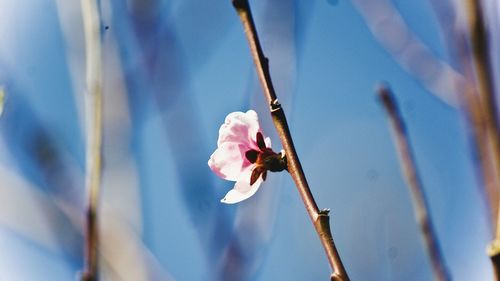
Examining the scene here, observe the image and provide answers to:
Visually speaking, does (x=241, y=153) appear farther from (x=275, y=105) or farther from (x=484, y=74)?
(x=484, y=74)

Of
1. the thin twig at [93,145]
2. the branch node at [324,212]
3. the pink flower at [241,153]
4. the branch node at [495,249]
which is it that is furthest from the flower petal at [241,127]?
the branch node at [495,249]

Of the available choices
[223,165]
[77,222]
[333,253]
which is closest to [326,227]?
[333,253]

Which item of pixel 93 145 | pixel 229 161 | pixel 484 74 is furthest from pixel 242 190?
pixel 484 74

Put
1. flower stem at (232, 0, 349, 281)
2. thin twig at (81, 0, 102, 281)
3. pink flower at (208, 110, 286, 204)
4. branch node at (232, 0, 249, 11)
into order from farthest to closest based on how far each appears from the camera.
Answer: pink flower at (208, 110, 286, 204) < thin twig at (81, 0, 102, 281) < branch node at (232, 0, 249, 11) < flower stem at (232, 0, 349, 281)

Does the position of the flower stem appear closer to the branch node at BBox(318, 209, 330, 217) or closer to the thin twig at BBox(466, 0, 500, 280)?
the branch node at BBox(318, 209, 330, 217)

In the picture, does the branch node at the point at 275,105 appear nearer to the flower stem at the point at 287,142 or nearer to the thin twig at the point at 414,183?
the flower stem at the point at 287,142

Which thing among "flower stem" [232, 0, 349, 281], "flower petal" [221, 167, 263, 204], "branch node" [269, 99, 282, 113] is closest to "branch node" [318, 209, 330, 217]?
"flower stem" [232, 0, 349, 281]

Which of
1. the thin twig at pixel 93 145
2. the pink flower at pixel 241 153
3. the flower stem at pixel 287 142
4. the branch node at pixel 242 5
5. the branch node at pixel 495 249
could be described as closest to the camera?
the branch node at pixel 495 249
